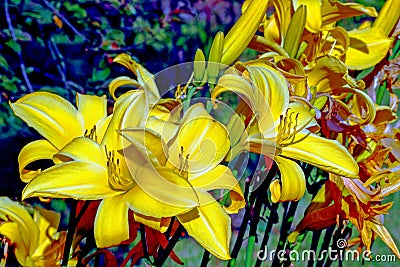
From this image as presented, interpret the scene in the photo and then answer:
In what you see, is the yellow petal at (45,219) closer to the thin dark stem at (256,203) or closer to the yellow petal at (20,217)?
the yellow petal at (20,217)

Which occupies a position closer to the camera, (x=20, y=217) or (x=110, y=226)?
(x=110, y=226)

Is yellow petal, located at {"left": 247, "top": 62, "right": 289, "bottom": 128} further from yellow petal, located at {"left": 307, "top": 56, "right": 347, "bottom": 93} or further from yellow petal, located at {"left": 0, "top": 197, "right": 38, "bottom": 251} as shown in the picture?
yellow petal, located at {"left": 0, "top": 197, "right": 38, "bottom": 251}

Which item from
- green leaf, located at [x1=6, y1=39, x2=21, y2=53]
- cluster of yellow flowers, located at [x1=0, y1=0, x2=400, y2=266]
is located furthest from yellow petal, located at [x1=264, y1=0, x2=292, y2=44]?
green leaf, located at [x1=6, y1=39, x2=21, y2=53]

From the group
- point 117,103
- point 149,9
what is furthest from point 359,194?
point 149,9

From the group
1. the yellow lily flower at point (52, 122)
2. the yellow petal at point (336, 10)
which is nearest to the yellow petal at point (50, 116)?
the yellow lily flower at point (52, 122)

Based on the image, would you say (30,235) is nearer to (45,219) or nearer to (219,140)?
(45,219)

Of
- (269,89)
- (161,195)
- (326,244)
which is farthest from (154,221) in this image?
(326,244)

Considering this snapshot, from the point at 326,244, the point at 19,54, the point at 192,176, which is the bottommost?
the point at 19,54
